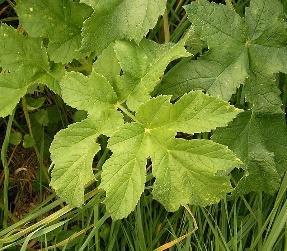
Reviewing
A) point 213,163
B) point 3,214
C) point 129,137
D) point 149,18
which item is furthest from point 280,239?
point 3,214

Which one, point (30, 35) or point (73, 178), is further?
point (30, 35)

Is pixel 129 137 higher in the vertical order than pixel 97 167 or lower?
higher

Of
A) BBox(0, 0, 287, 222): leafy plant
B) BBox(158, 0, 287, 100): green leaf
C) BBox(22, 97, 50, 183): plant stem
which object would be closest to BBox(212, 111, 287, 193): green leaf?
BBox(0, 0, 287, 222): leafy plant

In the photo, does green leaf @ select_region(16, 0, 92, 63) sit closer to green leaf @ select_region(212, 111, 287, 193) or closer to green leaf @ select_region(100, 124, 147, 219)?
green leaf @ select_region(100, 124, 147, 219)

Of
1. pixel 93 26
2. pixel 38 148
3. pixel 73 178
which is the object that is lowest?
pixel 38 148

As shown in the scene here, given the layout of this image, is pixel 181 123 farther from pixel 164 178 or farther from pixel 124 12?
pixel 124 12

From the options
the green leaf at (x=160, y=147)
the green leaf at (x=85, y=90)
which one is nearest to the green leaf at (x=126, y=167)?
the green leaf at (x=160, y=147)

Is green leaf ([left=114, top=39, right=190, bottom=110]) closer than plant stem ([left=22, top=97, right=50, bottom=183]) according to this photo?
Yes
